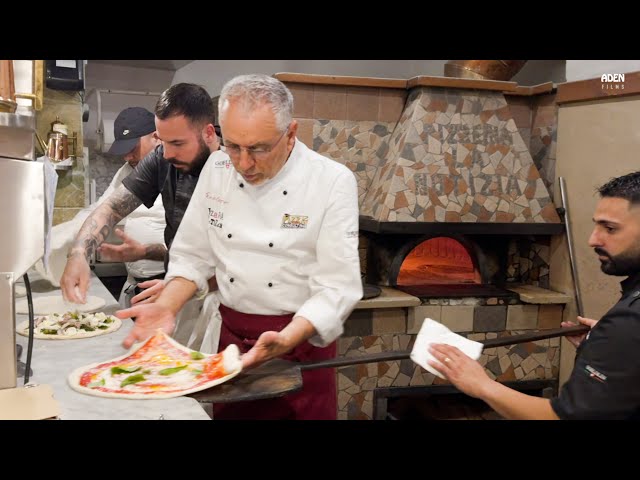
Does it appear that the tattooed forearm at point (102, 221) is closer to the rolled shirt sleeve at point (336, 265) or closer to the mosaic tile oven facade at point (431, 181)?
the rolled shirt sleeve at point (336, 265)

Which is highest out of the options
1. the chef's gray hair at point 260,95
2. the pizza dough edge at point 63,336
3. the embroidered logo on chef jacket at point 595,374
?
the chef's gray hair at point 260,95

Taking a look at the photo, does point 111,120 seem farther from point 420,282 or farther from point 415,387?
point 415,387

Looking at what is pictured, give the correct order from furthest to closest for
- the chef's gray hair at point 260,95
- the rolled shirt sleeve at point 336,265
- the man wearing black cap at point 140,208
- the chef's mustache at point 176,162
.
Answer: the man wearing black cap at point 140,208, the chef's mustache at point 176,162, the rolled shirt sleeve at point 336,265, the chef's gray hair at point 260,95

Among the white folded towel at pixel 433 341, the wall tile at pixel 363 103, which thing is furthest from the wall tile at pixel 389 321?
the white folded towel at pixel 433 341

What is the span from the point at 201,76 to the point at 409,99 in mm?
2186

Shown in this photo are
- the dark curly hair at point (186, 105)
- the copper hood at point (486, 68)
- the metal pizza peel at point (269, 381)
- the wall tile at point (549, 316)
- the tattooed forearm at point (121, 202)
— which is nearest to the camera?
the metal pizza peel at point (269, 381)

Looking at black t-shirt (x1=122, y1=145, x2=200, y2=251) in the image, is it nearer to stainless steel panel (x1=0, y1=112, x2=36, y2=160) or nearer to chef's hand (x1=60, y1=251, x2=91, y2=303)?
chef's hand (x1=60, y1=251, x2=91, y2=303)

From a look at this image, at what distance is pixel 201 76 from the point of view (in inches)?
219

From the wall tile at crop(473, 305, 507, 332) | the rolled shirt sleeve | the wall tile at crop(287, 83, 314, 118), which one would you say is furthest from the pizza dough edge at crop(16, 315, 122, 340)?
the wall tile at crop(473, 305, 507, 332)

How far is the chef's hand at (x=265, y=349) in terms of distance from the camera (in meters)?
1.76

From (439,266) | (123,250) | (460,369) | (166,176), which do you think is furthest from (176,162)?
(439,266)

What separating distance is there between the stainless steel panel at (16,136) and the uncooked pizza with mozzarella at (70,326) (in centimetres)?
94

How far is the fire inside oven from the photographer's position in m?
4.47

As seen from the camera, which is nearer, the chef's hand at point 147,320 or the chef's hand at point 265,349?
the chef's hand at point 265,349
